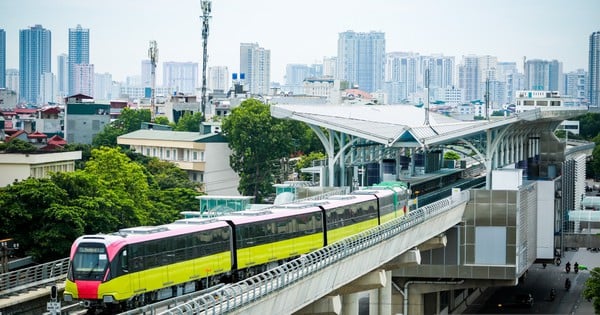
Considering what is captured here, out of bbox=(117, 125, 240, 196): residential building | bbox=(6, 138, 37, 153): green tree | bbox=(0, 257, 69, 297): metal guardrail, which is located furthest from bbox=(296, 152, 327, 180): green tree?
bbox=(0, 257, 69, 297): metal guardrail

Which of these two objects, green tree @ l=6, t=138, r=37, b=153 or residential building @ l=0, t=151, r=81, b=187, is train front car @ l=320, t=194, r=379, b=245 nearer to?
residential building @ l=0, t=151, r=81, b=187

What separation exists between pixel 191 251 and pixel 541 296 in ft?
123

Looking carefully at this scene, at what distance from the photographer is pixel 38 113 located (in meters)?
150

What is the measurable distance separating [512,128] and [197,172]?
3827cm

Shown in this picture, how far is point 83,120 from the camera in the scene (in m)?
130

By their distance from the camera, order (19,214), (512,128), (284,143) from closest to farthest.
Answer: (19,214), (512,128), (284,143)

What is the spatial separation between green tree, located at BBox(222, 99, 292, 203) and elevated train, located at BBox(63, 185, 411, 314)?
1979 inches

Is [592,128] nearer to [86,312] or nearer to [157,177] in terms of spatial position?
[157,177]

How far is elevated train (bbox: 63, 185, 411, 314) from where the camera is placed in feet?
91.0

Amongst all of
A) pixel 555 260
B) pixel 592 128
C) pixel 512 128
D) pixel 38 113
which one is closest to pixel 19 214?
pixel 512 128

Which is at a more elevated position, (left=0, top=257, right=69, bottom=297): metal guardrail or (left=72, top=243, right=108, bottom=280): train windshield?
(left=72, top=243, right=108, bottom=280): train windshield

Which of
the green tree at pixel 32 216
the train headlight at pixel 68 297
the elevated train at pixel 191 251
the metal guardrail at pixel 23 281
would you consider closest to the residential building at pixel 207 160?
the green tree at pixel 32 216

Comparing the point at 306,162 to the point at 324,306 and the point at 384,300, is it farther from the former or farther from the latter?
the point at 324,306

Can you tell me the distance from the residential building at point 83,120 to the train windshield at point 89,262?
100.0 meters
